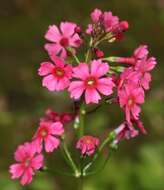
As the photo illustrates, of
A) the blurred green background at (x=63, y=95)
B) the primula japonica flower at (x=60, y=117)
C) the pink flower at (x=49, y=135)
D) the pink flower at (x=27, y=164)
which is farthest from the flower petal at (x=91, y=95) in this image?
the blurred green background at (x=63, y=95)

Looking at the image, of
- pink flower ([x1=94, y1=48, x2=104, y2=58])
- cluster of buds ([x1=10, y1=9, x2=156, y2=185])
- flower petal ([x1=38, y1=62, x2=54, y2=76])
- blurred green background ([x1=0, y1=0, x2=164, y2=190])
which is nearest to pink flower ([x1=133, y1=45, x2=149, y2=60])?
cluster of buds ([x1=10, y1=9, x2=156, y2=185])

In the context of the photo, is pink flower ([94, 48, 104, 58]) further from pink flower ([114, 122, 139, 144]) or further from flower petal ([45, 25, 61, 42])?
pink flower ([114, 122, 139, 144])

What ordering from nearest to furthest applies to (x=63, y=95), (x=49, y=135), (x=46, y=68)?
(x=46, y=68) → (x=49, y=135) → (x=63, y=95)

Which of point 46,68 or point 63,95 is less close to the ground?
point 46,68

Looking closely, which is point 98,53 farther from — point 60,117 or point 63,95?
point 63,95

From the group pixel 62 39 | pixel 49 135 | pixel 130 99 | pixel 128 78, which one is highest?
pixel 62 39

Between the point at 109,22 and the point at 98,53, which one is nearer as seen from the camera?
the point at 98,53

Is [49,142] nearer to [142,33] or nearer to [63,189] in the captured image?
[63,189]

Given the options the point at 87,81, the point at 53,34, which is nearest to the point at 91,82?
the point at 87,81
